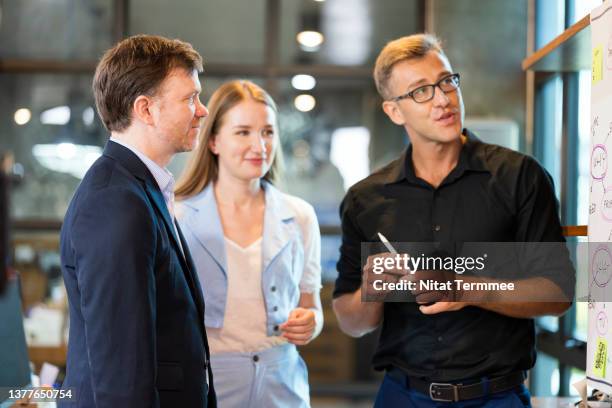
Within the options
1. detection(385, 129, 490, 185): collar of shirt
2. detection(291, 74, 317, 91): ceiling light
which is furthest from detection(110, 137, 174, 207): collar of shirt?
detection(291, 74, 317, 91): ceiling light

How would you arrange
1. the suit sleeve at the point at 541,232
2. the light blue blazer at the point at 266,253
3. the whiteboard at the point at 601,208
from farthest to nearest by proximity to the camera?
1. the light blue blazer at the point at 266,253
2. the suit sleeve at the point at 541,232
3. the whiteboard at the point at 601,208

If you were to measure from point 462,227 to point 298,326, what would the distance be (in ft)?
2.10

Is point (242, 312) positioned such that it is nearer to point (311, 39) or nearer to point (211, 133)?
point (211, 133)

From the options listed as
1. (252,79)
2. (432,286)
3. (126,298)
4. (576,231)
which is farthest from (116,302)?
(252,79)

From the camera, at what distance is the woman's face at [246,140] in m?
2.70

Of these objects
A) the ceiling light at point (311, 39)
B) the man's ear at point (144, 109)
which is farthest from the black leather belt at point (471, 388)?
the ceiling light at point (311, 39)

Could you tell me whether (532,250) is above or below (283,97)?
below

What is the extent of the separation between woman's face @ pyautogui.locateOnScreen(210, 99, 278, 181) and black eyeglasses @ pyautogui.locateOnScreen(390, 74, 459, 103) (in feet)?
1.87

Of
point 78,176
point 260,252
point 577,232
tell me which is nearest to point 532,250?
point 577,232

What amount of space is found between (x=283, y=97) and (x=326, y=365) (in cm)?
204

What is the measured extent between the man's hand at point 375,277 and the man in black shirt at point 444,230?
0.06ft

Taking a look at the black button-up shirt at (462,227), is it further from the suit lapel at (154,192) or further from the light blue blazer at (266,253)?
the suit lapel at (154,192)

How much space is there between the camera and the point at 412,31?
5820 millimetres

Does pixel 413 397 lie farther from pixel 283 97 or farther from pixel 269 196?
pixel 283 97
